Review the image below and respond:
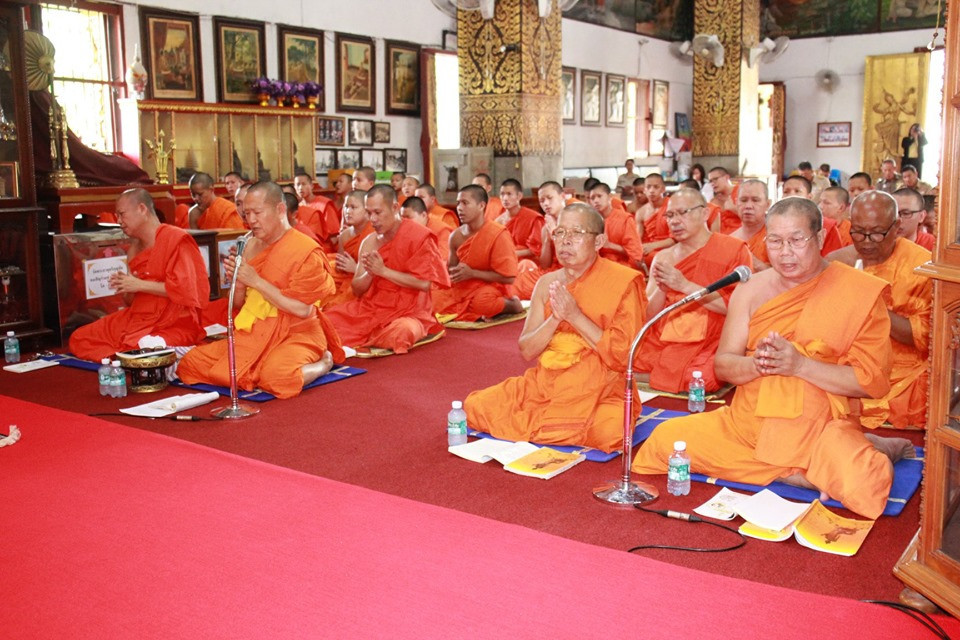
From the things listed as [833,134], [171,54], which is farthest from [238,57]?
[833,134]

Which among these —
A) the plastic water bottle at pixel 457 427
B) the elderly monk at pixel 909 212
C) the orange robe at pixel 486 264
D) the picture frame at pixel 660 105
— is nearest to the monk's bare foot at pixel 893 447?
the elderly monk at pixel 909 212

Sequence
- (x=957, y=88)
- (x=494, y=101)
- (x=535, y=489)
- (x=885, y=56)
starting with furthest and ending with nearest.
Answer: (x=885, y=56) → (x=494, y=101) → (x=535, y=489) → (x=957, y=88)

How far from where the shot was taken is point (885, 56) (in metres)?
21.4

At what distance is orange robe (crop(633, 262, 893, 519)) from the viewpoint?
3.70 metres

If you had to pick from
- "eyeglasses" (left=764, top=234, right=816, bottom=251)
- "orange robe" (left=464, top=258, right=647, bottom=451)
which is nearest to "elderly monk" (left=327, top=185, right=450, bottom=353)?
"orange robe" (left=464, top=258, right=647, bottom=451)

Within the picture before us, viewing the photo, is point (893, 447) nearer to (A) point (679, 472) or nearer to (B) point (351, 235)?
(A) point (679, 472)

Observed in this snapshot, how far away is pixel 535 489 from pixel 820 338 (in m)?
1.42

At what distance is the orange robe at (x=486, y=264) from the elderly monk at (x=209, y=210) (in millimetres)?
2776

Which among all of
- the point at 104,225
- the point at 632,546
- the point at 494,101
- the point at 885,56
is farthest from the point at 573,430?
the point at 885,56

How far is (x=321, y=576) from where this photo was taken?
3088 millimetres

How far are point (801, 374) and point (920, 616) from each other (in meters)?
1.17

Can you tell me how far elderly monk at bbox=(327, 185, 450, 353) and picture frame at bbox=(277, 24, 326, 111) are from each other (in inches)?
254

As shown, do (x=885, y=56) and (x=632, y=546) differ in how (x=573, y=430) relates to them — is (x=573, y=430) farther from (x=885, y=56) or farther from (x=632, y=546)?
(x=885, y=56)

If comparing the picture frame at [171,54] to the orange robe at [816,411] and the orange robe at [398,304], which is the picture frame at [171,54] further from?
the orange robe at [816,411]
